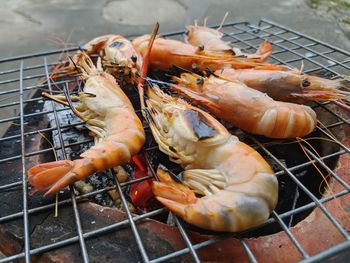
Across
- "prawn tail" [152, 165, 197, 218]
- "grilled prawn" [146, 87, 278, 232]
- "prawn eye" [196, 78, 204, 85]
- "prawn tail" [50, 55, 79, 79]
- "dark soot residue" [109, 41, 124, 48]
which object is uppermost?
"prawn eye" [196, 78, 204, 85]

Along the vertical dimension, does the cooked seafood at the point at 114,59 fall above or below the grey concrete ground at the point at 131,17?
above

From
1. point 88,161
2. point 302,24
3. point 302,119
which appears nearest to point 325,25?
point 302,24

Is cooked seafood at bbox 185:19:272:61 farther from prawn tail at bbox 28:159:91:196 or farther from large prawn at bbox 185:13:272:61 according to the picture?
prawn tail at bbox 28:159:91:196

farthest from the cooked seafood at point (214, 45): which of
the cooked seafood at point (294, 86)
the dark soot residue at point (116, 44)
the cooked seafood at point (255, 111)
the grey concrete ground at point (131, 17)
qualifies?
the grey concrete ground at point (131, 17)

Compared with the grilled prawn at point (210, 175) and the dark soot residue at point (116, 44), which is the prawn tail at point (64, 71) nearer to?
the dark soot residue at point (116, 44)

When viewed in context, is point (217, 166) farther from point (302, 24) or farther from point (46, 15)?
point (46, 15)

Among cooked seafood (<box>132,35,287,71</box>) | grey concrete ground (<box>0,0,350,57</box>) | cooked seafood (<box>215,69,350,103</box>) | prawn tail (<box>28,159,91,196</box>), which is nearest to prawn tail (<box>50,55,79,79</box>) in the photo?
cooked seafood (<box>132,35,287,71</box>)

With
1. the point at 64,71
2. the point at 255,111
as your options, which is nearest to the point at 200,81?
the point at 255,111
